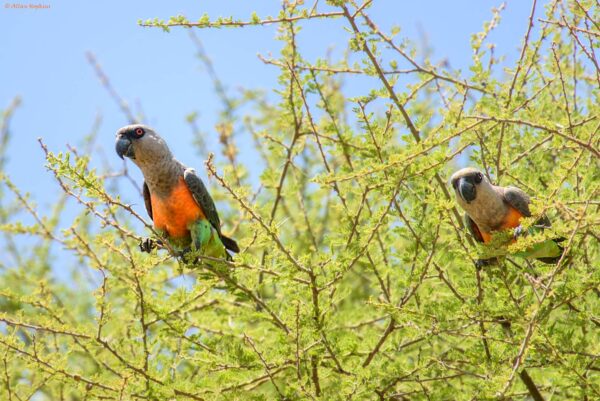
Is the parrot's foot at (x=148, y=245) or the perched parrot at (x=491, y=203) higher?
the parrot's foot at (x=148, y=245)

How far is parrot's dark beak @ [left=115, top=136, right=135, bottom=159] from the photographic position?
509 centimetres

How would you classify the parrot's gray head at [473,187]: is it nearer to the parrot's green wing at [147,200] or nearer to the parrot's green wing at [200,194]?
the parrot's green wing at [200,194]

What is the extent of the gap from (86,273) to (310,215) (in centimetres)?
271

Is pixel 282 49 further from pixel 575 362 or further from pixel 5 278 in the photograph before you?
pixel 5 278

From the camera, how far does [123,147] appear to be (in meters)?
5.09

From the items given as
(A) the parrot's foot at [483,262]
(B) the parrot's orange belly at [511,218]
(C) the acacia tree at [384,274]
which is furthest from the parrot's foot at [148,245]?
(B) the parrot's orange belly at [511,218]

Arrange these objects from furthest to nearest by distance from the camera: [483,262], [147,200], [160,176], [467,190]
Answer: [147,200], [160,176], [467,190], [483,262]

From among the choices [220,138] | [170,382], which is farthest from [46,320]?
[220,138]

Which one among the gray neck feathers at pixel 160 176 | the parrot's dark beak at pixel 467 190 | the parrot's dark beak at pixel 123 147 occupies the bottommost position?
the parrot's dark beak at pixel 467 190

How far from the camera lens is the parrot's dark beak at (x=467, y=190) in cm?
479

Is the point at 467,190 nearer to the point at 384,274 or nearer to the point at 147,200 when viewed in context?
the point at 384,274

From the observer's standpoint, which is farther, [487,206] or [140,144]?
[140,144]

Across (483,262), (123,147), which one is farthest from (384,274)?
(123,147)

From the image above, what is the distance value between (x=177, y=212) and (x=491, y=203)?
2241 mm
